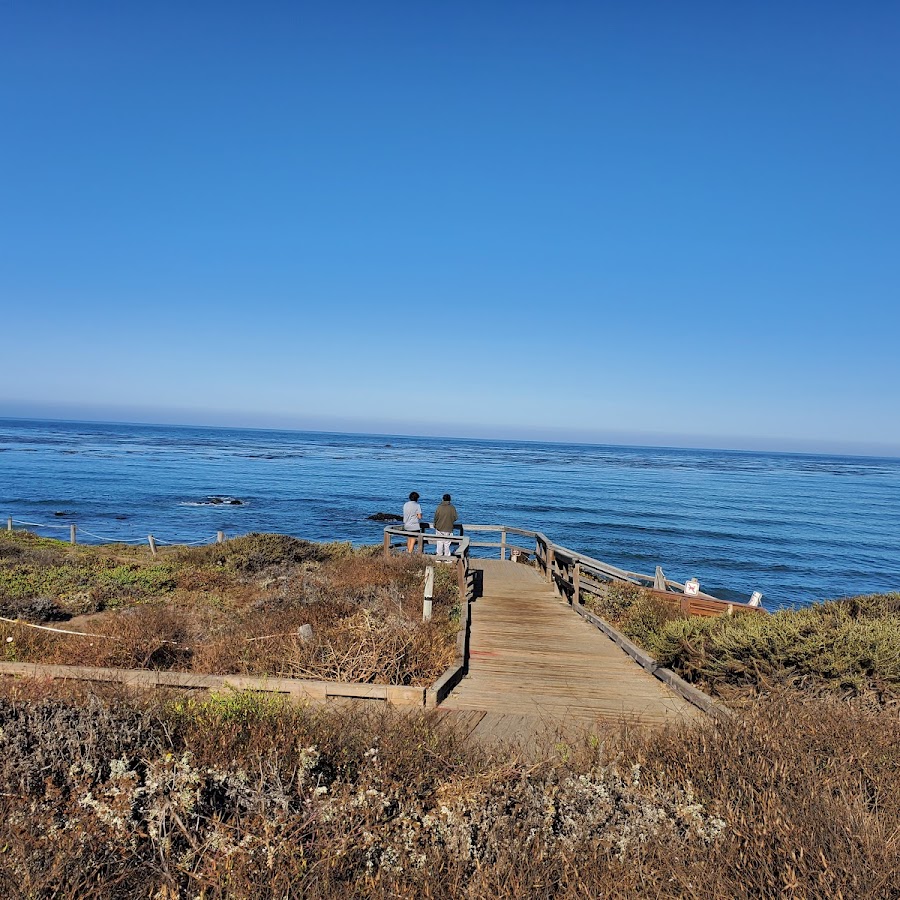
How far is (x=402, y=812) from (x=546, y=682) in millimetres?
5167

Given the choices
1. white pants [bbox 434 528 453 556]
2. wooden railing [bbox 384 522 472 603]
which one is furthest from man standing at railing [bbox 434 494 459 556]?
wooden railing [bbox 384 522 472 603]

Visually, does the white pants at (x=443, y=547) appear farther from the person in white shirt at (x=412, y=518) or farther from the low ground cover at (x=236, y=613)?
the low ground cover at (x=236, y=613)

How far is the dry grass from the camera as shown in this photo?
299 cm

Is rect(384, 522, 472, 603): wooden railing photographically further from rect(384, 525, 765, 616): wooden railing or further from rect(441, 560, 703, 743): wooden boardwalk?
rect(441, 560, 703, 743): wooden boardwalk

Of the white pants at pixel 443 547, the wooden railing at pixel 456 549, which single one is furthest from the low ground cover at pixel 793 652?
the white pants at pixel 443 547

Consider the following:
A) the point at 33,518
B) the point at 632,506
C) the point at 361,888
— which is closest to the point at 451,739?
the point at 361,888

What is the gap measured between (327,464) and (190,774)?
281 feet

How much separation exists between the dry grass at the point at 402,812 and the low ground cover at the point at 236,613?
3.28 meters

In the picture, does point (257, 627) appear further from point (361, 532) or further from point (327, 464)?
point (327, 464)

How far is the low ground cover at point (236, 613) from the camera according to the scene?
7926 millimetres

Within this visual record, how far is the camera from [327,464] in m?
87.6

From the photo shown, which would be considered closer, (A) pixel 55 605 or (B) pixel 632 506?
(A) pixel 55 605

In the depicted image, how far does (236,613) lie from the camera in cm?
1174

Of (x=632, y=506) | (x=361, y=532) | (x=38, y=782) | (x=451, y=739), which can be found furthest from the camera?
(x=632, y=506)
